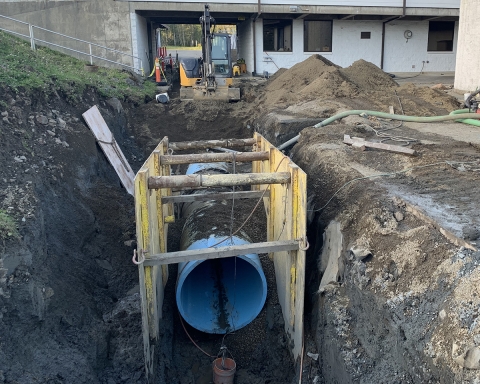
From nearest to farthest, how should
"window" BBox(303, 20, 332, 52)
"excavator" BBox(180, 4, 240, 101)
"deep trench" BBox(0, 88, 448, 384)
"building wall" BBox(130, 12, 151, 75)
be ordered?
"deep trench" BBox(0, 88, 448, 384) < "excavator" BBox(180, 4, 240, 101) < "building wall" BBox(130, 12, 151, 75) < "window" BBox(303, 20, 332, 52)

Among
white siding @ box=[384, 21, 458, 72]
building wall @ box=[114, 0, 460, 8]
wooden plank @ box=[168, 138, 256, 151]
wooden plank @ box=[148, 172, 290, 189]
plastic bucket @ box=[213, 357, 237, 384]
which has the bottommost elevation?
plastic bucket @ box=[213, 357, 237, 384]

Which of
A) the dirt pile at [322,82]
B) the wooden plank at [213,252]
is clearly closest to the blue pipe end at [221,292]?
the wooden plank at [213,252]

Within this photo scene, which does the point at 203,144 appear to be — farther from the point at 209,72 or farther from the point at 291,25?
the point at 291,25

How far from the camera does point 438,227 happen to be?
365 cm

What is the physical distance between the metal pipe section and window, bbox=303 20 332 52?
58.3 ft

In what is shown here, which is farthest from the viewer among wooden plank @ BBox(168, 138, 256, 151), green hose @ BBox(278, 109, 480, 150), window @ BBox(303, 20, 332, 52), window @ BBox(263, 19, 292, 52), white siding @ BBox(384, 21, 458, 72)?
white siding @ BBox(384, 21, 458, 72)

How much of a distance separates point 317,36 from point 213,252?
20.1 metres

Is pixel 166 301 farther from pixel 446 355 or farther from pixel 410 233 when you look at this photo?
pixel 446 355

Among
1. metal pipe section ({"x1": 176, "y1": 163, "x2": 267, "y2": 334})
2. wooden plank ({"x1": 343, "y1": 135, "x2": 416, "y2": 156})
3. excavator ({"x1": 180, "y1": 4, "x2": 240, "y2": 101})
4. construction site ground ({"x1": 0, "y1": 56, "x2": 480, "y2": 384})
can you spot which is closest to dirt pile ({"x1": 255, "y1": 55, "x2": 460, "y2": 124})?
excavator ({"x1": 180, "y1": 4, "x2": 240, "y2": 101})

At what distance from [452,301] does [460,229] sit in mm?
845

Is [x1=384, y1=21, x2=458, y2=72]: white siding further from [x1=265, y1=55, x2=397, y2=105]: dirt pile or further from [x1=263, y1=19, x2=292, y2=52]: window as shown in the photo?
[x1=265, y1=55, x2=397, y2=105]: dirt pile

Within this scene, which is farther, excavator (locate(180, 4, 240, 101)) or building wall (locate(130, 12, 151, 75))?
building wall (locate(130, 12, 151, 75))

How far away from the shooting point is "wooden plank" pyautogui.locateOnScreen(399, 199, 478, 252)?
3253 millimetres

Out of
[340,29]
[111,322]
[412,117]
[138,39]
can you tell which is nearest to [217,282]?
[111,322]
